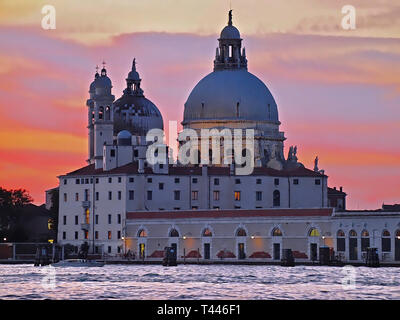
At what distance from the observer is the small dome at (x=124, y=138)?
137 metres

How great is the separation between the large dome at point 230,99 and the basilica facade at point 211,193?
9cm

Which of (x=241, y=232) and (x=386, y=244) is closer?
(x=386, y=244)

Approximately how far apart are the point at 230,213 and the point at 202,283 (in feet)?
130

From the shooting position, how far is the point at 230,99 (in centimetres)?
14050

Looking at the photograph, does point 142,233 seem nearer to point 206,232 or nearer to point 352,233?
point 206,232

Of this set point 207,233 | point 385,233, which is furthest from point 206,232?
point 385,233

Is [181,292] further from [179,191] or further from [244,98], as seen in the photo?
[244,98]

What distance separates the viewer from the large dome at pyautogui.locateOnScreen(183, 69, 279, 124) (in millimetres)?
140500

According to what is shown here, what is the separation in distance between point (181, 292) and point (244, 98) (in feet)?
228

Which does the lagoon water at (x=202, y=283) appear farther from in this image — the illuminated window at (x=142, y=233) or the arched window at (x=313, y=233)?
the illuminated window at (x=142, y=233)

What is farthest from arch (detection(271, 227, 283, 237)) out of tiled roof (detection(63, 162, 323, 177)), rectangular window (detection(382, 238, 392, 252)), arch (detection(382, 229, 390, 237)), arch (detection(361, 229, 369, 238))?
tiled roof (detection(63, 162, 323, 177))

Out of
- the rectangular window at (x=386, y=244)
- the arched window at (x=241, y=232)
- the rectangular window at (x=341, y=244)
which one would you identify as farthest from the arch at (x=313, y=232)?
the rectangular window at (x=386, y=244)

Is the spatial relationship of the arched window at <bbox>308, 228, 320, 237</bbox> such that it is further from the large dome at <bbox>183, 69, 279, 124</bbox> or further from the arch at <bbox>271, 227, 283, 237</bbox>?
the large dome at <bbox>183, 69, 279, 124</bbox>

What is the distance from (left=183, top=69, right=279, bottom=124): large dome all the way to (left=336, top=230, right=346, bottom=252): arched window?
2806cm
